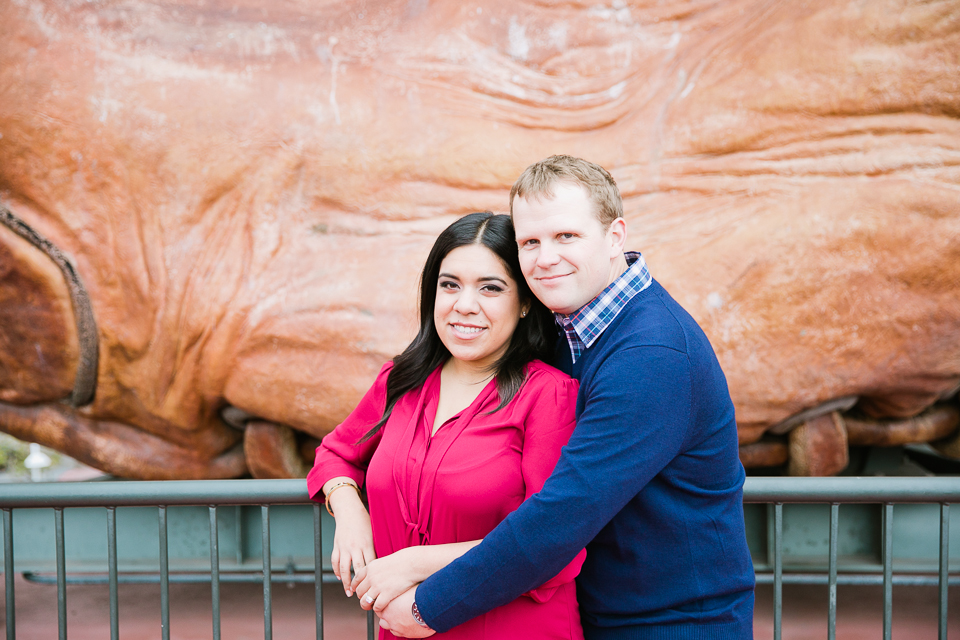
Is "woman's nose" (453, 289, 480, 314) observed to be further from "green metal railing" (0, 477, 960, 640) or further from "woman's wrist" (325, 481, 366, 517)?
"green metal railing" (0, 477, 960, 640)

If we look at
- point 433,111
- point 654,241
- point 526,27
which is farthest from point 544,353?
point 526,27

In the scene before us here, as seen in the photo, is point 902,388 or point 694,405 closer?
point 694,405

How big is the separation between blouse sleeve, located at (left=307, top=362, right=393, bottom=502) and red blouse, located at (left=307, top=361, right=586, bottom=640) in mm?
174

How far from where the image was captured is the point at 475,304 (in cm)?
145

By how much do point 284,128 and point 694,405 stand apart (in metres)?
2.90

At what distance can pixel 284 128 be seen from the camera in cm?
348

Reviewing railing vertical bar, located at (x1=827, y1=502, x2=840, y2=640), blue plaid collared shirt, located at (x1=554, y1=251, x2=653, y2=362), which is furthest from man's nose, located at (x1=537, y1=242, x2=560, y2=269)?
railing vertical bar, located at (x1=827, y1=502, x2=840, y2=640)

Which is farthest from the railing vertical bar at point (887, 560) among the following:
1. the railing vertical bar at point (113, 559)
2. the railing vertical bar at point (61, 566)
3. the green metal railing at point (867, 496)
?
the railing vertical bar at point (61, 566)

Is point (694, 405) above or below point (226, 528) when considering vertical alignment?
above

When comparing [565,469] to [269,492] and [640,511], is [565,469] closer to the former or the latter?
[640,511]

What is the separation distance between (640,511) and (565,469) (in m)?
0.21

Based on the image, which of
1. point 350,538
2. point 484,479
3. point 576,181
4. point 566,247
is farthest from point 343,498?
point 576,181

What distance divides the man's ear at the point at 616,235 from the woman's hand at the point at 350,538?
0.80 m

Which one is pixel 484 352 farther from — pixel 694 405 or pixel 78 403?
pixel 78 403
